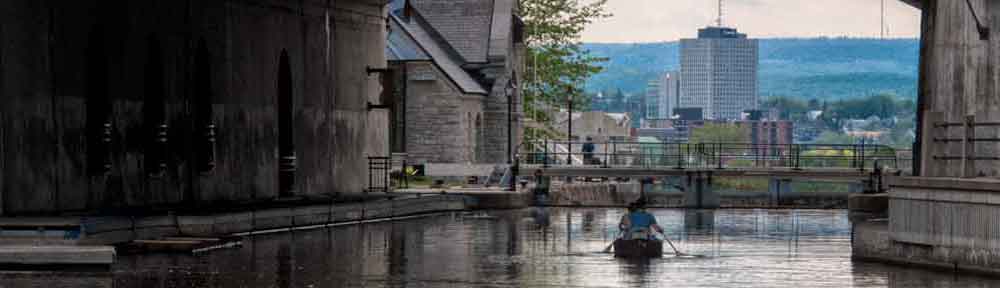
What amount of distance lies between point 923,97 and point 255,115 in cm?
1632

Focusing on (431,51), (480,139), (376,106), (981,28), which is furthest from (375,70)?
(480,139)

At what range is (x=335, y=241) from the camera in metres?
37.8

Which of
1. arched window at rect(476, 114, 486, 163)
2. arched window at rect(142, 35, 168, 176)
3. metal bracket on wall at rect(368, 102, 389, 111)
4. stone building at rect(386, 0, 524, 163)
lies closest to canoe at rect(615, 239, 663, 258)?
arched window at rect(142, 35, 168, 176)

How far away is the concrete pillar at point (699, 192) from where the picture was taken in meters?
64.4

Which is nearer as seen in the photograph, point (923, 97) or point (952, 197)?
point (952, 197)

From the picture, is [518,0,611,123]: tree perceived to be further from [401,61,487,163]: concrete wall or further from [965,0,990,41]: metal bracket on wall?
[965,0,990,41]: metal bracket on wall

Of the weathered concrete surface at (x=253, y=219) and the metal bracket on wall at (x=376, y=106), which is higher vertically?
the metal bracket on wall at (x=376, y=106)

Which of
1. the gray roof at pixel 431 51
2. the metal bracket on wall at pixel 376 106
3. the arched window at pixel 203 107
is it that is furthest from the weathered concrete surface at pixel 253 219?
the gray roof at pixel 431 51

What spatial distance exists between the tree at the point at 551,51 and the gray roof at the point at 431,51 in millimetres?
17475

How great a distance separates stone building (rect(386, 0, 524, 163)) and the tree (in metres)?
13.0

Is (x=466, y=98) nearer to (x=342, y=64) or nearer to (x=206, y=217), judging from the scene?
(x=342, y=64)

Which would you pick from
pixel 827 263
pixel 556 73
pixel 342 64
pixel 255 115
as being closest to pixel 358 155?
pixel 342 64

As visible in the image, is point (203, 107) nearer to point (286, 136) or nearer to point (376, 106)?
point (286, 136)

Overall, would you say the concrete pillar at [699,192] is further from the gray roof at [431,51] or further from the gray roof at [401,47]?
the gray roof at [431,51]
